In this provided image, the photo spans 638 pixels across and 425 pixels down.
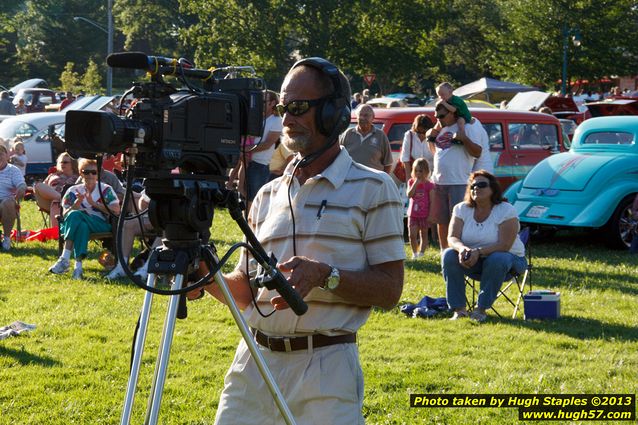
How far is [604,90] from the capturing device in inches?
2223

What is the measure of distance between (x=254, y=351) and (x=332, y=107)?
897 millimetres

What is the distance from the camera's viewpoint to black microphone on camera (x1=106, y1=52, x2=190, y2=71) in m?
3.03

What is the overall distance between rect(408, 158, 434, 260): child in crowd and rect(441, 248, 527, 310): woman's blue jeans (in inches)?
133

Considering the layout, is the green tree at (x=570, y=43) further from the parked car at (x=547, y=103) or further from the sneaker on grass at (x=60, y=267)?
the sneaker on grass at (x=60, y=267)

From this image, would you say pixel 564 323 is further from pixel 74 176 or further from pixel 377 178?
pixel 74 176

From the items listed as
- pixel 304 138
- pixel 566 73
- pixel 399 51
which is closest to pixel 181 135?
pixel 304 138

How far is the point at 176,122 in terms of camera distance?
3008 mm

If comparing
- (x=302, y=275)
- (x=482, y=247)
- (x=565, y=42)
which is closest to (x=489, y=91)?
(x=565, y=42)

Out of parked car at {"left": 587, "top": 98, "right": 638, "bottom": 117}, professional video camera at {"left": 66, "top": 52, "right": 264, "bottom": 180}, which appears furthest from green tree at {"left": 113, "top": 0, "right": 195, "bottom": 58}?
professional video camera at {"left": 66, "top": 52, "right": 264, "bottom": 180}

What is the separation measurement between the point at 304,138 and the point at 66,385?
383cm

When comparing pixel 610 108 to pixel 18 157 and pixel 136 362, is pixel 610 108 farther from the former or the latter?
pixel 136 362

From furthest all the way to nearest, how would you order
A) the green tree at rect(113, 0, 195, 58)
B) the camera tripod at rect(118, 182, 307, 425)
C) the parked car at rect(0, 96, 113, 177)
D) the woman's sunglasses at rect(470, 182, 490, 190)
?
the green tree at rect(113, 0, 195, 58) < the parked car at rect(0, 96, 113, 177) < the woman's sunglasses at rect(470, 182, 490, 190) < the camera tripod at rect(118, 182, 307, 425)

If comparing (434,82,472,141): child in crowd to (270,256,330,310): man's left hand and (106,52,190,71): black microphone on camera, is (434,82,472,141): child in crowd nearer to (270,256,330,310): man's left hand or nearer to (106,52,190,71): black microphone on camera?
(270,256,330,310): man's left hand

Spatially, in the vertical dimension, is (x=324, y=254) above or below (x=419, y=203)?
above
